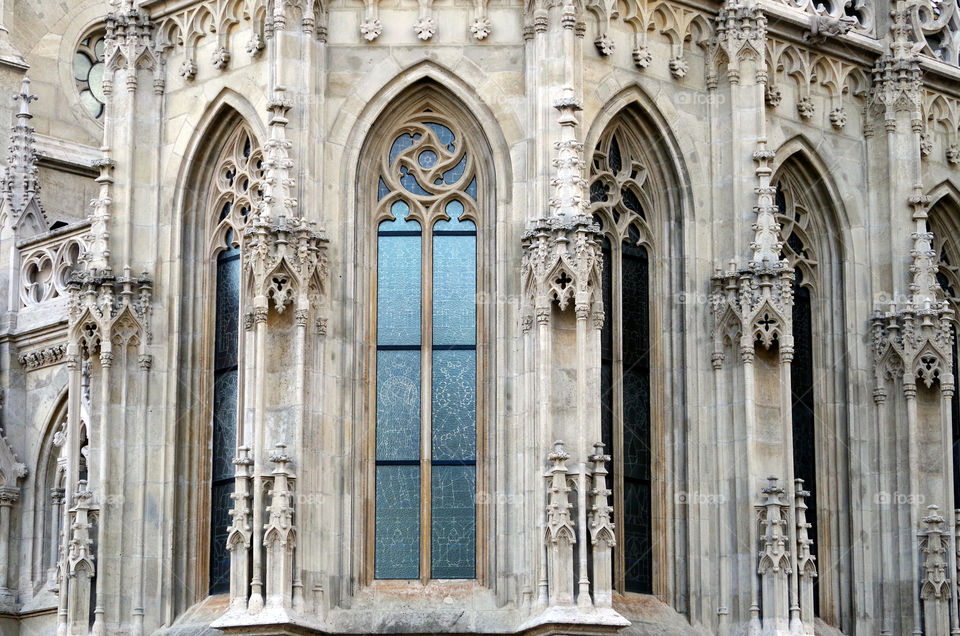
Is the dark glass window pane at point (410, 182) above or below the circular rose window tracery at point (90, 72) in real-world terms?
below

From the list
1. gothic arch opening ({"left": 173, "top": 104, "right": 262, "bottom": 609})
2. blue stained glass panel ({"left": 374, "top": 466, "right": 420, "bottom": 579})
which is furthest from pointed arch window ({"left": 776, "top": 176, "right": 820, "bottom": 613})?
gothic arch opening ({"left": 173, "top": 104, "right": 262, "bottom": 609})

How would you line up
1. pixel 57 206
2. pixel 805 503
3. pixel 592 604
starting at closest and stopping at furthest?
pixel 592 604
pixel 805 503
pixel 57 206

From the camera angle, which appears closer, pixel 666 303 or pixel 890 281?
pixel 666 303

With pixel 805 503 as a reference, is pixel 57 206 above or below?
above

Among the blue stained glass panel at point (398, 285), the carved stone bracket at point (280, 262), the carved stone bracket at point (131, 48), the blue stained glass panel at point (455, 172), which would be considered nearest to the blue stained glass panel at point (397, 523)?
the blue stained glass panel at point (398, 285)

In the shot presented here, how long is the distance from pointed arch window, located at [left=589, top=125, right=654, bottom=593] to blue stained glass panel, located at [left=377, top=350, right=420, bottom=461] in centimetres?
264

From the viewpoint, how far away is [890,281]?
115 feet

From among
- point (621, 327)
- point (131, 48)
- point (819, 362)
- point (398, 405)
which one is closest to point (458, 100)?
point (621, 327)

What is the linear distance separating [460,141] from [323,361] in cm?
367

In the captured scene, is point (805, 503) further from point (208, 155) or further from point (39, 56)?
point (39, 56)

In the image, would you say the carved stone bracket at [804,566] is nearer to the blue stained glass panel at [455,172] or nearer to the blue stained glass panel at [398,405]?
the blue stained glass panel at [398,405]

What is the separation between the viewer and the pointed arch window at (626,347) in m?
31.6

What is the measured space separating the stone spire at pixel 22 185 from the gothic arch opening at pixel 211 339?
8.12m

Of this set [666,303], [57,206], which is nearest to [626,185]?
[666,303]
